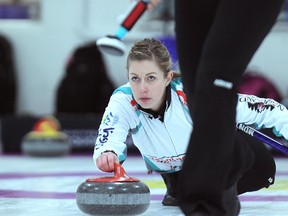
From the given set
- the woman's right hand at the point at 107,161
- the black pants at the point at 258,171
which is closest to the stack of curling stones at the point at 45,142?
the black pants at the point at 258,171

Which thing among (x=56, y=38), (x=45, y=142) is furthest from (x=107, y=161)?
(x=56, y=38)

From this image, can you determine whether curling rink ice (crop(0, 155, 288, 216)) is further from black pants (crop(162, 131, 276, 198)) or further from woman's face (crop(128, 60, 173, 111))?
woman's face (crop(128, 60, 173, 111))

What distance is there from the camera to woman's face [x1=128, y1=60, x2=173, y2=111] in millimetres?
2609

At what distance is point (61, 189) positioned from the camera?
11.8 ft

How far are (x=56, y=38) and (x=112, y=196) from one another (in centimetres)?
538

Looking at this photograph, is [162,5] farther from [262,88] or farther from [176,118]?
[176,118]

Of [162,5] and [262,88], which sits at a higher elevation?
[162,5]

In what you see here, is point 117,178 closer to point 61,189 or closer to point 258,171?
point 258,171

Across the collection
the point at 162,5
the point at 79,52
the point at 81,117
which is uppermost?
the point at 162,5

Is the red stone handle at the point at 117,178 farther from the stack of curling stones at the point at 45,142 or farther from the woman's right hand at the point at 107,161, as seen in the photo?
the stack of curling stones at the point at 45,142

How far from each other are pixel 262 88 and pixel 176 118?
3.90 m

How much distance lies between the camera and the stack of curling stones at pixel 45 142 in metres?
6.08

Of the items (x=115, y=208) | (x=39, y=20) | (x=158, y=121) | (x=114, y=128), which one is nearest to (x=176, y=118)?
(x=158, y=121)

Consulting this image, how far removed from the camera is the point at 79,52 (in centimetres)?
720
